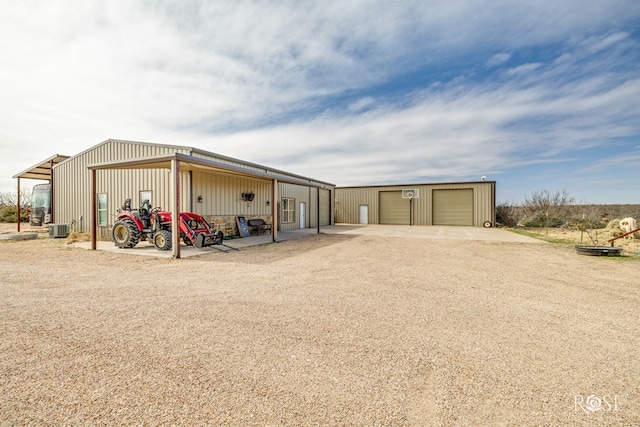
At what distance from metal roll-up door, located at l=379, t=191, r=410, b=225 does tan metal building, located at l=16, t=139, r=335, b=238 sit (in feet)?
36.3

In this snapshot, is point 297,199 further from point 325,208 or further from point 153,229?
point 153,229

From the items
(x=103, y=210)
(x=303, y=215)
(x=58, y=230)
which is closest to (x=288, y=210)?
(x=303, y=215)

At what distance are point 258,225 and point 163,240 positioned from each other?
551 cm

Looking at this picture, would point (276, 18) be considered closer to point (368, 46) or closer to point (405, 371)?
point (368, 46)

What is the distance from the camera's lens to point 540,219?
21.4 metres

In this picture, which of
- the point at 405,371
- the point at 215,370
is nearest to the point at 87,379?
the point at 215,370

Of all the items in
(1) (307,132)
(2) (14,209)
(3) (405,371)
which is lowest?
(3) (405,371)

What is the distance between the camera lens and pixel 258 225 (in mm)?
13930

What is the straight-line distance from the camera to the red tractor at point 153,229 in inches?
357

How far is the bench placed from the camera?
1368cm

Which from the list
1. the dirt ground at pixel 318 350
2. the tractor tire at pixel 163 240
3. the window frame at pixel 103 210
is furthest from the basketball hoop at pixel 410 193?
the window frame at pixel 103 210

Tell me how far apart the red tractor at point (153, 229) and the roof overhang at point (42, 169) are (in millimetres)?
8439

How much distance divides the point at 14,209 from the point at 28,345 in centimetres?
2754

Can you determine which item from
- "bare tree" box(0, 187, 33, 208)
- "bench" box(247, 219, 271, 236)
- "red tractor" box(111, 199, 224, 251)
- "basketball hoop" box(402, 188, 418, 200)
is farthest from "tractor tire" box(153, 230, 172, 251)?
"bare tree" box(0, 187, 33, 208)
